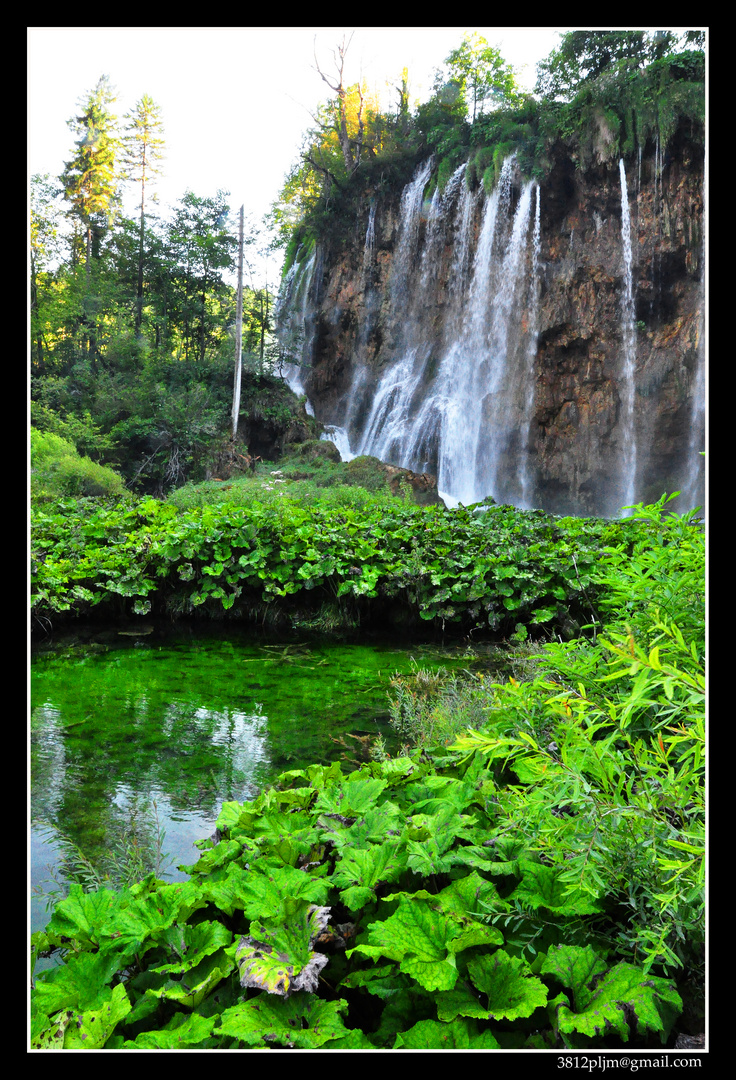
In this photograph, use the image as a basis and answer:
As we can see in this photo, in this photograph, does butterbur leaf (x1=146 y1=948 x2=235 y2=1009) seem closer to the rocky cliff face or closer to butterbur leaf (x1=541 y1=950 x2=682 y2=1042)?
butterbur leaf (x1=541 y1=950 x2=682 y2=1042)

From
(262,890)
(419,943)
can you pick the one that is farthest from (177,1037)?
(419,943)

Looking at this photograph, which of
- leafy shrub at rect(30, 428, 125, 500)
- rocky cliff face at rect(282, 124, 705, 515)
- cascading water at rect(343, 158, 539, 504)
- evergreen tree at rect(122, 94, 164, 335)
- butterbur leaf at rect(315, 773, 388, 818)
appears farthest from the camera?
cascading water at rect(343, 158, 539, 504)

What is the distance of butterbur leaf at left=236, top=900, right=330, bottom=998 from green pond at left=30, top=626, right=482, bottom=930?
815mm

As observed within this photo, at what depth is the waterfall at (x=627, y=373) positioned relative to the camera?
14.2 metres

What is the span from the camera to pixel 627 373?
14.5 m

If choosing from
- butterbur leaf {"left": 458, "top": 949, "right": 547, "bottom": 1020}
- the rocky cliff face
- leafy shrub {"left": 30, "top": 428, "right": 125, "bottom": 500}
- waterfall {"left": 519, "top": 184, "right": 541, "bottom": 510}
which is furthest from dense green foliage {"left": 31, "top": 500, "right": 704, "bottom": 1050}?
waterfall {"left": 519, "top": 184, "right": 541, "bottom": 510}

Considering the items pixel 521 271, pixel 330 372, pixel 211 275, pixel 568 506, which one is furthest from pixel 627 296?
pixel 211 275

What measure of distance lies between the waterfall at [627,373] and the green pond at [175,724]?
1113 centimetres

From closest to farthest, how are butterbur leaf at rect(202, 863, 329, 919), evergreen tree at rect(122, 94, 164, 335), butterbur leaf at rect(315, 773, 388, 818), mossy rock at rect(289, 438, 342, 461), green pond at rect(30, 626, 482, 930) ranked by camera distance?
butterbur leaf at rect(202, 863, 329, 919) < butterbur leaf at rect(315, 773, 388, 818) < green pond at rect(30, 626, 482, 930) < evergreen tree at rect(122, 94, 164, 335) < mossy rock at rect(289, 438, 342, 461)

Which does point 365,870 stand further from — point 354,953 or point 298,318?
point 298,318

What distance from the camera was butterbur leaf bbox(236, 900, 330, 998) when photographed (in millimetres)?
1063

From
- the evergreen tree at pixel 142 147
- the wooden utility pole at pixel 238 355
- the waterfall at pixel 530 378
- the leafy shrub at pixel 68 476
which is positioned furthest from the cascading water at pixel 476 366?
the evergreen tree at pixel 142 147
